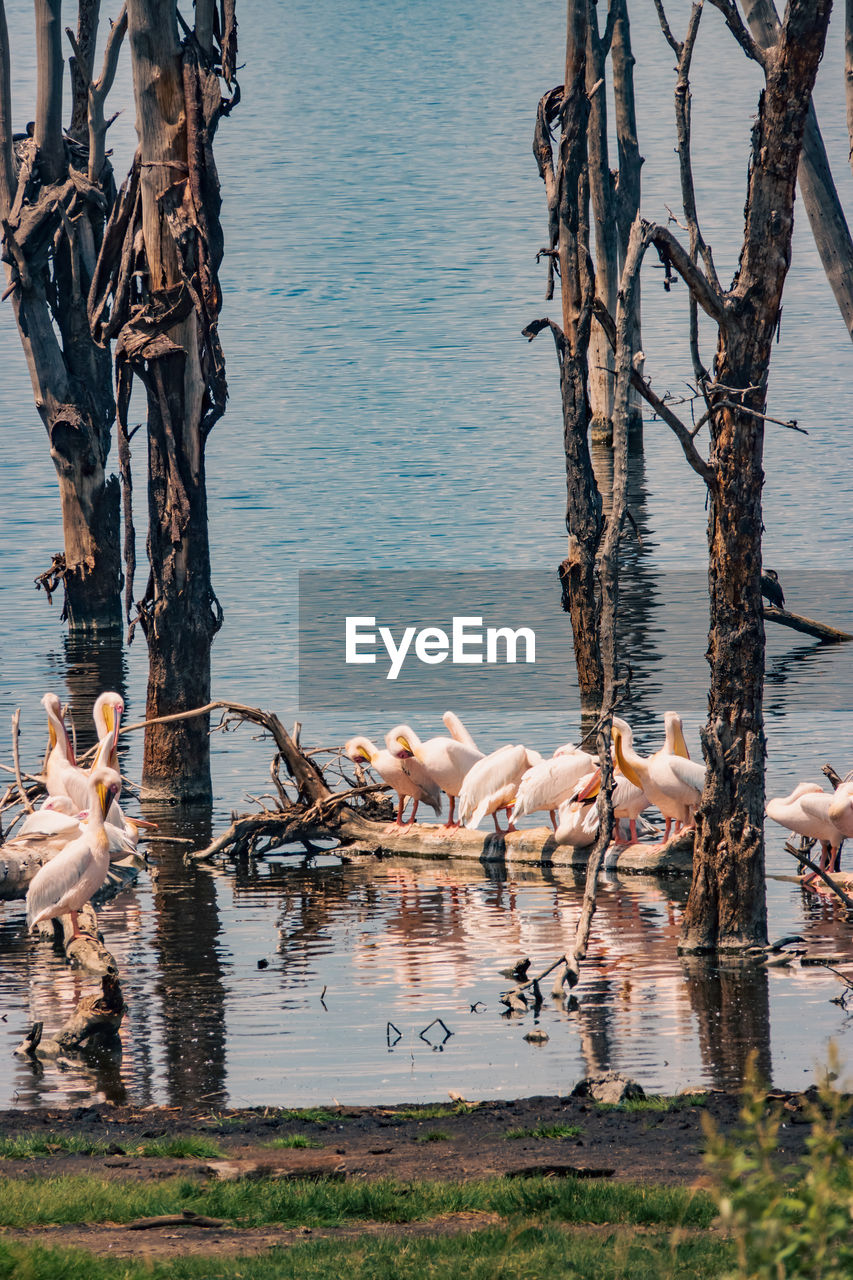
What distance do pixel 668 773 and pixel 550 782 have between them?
41.1 inches

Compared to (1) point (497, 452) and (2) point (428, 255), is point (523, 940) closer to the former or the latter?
(1) point (497, 452)

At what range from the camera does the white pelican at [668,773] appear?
13.9 metres

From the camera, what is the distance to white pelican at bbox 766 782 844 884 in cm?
1329

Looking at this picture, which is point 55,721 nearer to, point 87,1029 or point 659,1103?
point 87,1029

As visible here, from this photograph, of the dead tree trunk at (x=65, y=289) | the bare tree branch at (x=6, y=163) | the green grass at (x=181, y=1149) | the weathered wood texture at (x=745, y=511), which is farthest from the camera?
the bare tree branch at (x=6, y=163)

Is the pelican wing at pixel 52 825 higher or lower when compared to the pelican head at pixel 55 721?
lower

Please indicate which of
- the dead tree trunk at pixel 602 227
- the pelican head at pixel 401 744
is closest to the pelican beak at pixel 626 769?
the pelican head at pixel 401 744

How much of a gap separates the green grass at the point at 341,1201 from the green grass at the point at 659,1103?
4.08 feet

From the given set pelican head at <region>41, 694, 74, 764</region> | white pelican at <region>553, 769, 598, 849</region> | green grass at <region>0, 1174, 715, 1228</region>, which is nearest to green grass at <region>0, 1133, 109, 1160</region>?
green grass at <region>0, 1174, 715, 1228</region>

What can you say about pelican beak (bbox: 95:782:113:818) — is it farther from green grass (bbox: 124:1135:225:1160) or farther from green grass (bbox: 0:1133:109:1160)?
green grass (bbox: 124:1135:225:1160)

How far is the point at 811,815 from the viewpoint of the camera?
13406 millimetres

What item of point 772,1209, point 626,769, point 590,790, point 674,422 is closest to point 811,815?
point 626,769

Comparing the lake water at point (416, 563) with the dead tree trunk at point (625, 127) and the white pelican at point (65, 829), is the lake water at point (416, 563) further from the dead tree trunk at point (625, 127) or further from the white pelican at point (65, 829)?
the dead tree trunk at point (625, 127)

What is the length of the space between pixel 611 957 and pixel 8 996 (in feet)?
12.3
